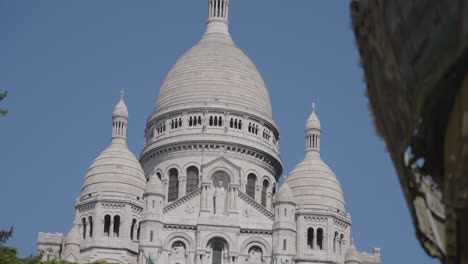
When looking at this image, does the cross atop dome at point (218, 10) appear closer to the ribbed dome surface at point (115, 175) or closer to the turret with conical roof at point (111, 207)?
the ribbed dome surface at point (115, 175)

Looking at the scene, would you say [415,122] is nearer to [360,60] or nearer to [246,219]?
[360,60]

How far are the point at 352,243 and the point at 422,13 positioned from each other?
82983mm

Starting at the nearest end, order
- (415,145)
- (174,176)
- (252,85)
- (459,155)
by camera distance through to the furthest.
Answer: (459,155)
(415,145)
(174,176)
(252,85)

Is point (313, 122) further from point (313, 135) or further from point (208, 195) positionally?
point (208, 195)

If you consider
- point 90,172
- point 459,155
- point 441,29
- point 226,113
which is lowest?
point 459,155

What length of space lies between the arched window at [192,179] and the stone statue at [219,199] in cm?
489

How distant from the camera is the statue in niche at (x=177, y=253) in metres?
91.0

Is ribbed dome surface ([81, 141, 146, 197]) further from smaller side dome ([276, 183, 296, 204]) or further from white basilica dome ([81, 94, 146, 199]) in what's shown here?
smaller side dome ([276, 183, 296, 204])

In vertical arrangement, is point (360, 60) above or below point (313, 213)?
below

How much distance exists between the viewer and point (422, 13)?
12734 mm

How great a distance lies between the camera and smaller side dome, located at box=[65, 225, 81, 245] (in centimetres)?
9025

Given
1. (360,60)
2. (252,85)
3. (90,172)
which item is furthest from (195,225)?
(360,60)

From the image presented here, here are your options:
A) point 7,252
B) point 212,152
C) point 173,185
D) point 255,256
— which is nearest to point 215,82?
point 212,152

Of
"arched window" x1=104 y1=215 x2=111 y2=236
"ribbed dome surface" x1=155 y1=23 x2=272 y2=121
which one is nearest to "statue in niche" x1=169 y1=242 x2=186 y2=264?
"arched window" x1=104 y1=215 x2=111 y2=236
